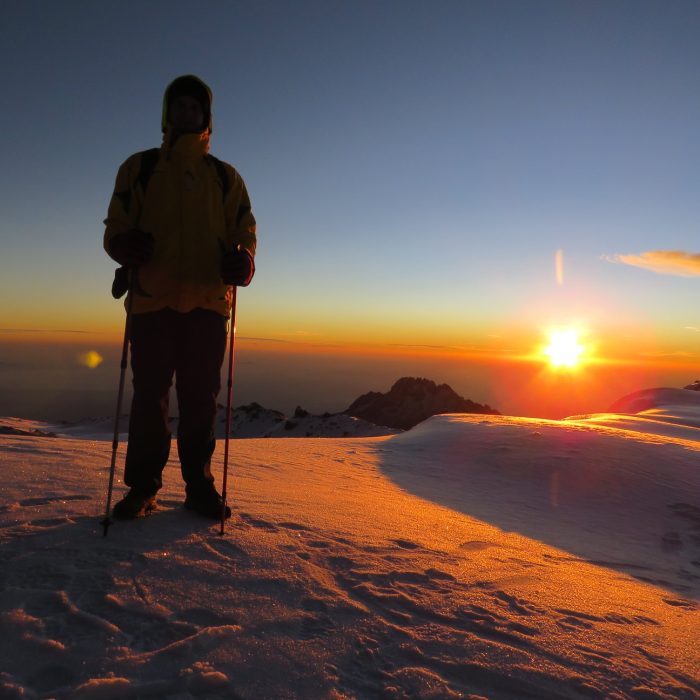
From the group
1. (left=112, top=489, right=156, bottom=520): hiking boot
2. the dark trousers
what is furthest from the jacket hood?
(left=112, top=489, right=156, bottom=520): hiking boot

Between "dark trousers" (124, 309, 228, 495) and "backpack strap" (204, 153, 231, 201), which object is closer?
"dark trousers" (124, 309, 228, 495)

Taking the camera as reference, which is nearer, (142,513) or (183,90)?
(142,513)

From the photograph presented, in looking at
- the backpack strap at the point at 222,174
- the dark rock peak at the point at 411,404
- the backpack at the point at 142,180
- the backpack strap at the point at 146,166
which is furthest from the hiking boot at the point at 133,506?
the dark rock peak at the point at 411,404

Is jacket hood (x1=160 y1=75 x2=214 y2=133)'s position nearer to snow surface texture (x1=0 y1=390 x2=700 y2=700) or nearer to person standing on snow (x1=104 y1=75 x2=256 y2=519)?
person standing on snow (x1=104 y1=75 x2=256 y2=519)

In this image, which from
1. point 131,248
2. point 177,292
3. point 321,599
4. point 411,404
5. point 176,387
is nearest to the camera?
point 321,599

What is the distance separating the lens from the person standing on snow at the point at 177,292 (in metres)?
3.25

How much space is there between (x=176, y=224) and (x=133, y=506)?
187 centimetres

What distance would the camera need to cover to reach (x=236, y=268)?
3.30 metres

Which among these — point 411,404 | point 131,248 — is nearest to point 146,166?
point 131,248

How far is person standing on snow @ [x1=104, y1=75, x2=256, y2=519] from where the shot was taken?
3254 mm

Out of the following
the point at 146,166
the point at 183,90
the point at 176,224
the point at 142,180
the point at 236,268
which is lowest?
the point at 236,268

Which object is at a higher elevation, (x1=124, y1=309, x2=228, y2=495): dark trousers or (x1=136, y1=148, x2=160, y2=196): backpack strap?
(x1=136, y1=148, x2=160, y2=196): backpack strap

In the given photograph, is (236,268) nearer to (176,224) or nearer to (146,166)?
(176,224)

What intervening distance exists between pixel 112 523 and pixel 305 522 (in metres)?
1.25
